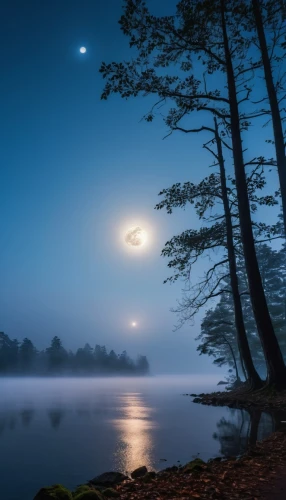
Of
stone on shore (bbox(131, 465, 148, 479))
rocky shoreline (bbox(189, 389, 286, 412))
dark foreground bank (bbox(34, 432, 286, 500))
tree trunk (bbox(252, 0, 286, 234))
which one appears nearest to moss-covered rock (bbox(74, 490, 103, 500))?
dark foreground bank (bbox(34, 432, 286, 500))

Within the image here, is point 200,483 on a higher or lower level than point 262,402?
lower

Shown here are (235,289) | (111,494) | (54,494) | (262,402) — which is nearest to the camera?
(54,494)

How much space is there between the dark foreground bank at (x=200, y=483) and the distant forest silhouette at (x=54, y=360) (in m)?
98.3

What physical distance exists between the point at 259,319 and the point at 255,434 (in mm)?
5504

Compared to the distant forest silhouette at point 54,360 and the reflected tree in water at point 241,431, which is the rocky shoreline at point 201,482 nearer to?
the reflected tree in water at point 241,431

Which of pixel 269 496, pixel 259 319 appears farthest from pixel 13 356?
pixel 269 496

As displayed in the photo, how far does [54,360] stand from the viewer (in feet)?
348

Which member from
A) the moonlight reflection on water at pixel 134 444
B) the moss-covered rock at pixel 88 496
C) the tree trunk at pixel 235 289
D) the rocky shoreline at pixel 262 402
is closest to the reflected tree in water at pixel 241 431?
the rocky shoreline at pixel 262 402

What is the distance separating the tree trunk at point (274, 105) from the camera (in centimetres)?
1288

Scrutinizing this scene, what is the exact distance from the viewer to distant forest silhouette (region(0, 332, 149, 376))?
103 metres

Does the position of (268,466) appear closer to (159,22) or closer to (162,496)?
(162,496)

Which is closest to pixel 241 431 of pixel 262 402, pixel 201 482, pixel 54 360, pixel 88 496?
pixel 262 402

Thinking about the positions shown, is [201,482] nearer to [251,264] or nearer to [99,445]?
[99,445]

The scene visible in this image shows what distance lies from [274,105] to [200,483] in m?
→ 13.7
